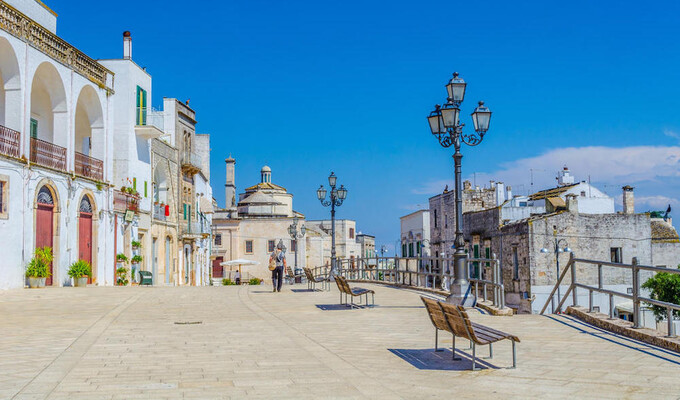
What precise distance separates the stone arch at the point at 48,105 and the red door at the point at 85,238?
3.19 meters

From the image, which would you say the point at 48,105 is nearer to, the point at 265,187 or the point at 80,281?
the point at 80,281

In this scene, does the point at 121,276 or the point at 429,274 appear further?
the point at 121,276

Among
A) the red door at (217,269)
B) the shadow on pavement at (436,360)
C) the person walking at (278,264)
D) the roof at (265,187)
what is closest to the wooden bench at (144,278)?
the person walking at (278,264)

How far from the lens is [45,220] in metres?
24.2

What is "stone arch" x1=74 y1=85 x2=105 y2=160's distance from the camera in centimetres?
2903

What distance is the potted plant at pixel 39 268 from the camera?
22.4 m

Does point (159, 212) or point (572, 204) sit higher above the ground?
point (572, 204)

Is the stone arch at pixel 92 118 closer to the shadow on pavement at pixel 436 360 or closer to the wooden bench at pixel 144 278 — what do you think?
the wooden bench at pixel 144 278

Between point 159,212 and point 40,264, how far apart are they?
16.3 metres

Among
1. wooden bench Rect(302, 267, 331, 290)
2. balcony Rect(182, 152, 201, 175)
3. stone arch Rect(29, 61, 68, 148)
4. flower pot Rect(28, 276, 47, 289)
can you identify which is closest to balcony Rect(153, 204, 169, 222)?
balcony Rect(182, 152, 201, 175)

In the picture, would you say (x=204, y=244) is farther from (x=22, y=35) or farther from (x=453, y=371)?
(x=453, y=371)

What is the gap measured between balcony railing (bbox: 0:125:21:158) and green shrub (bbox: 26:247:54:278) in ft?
10.9

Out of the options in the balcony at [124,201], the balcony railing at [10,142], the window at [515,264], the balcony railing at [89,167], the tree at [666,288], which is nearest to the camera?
→ the balcony railing at [10,142]

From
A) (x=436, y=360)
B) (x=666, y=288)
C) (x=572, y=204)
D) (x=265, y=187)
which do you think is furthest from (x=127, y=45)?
(x=265, y=187)
